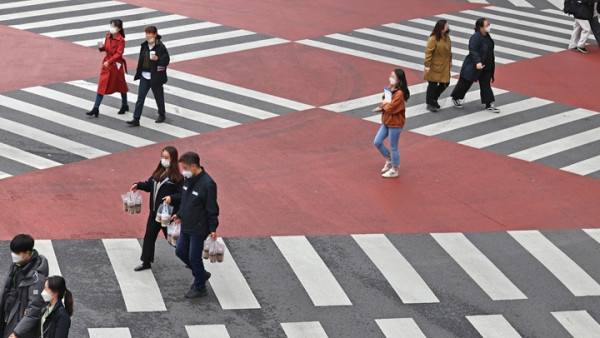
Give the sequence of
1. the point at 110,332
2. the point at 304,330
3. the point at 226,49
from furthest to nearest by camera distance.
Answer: the point at 226,49 → the point at 304,330 → the point at 110,332

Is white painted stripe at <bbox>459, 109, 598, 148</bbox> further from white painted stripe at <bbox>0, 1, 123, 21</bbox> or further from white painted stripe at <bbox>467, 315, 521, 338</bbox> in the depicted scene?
white painted stripe at <bbox>0, 1, 123, 21</bbox>

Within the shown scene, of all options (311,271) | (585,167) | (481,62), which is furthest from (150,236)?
(481,62)

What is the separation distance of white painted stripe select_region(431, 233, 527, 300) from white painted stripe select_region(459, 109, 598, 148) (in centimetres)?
468

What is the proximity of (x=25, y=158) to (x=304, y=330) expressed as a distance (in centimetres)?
746

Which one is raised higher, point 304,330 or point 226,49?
point 226,49

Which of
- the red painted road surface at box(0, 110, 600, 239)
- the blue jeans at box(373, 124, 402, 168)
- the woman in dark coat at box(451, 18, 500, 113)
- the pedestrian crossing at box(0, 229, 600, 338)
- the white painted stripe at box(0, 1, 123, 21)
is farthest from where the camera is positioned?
the white painted stripe at box(0, 1, 123, 21)

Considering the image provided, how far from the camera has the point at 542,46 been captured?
2823 centimetres

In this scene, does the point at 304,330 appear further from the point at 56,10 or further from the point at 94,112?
the point at 56,10

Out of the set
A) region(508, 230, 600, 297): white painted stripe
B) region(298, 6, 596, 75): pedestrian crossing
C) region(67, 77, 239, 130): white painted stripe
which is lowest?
region(508, 230, 600, 297): white painted stripe

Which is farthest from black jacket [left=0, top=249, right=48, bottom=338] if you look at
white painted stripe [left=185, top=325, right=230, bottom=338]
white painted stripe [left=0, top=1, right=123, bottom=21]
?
white painted stripe [left=0, top=1, right=123, bottom=21]

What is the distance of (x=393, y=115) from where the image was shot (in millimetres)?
18250

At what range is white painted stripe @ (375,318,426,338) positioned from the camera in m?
13.2

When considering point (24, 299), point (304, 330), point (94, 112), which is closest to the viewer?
point (24, 299)

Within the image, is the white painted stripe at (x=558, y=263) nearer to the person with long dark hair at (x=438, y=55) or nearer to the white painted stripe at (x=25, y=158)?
the person with long dark hair at (x=438, y=55)
